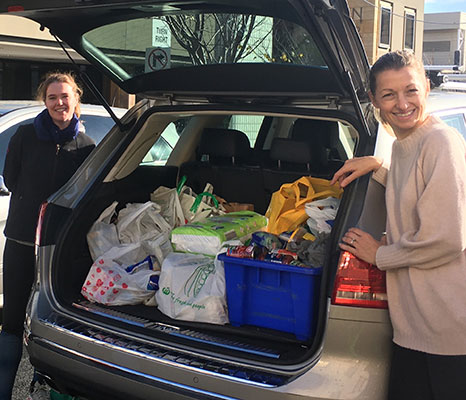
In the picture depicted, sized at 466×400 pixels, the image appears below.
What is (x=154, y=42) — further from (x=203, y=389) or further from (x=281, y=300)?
(x=203, y=389)

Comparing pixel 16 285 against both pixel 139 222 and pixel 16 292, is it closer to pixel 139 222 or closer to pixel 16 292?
pixel 16 292

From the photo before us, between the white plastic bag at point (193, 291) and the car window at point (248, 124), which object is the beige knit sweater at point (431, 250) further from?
the car window at point (248, 124)

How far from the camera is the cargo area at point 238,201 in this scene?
260 centimetres

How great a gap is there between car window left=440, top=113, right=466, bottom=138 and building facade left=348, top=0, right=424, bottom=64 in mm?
13668

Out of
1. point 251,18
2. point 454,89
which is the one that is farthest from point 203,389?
point 454,89

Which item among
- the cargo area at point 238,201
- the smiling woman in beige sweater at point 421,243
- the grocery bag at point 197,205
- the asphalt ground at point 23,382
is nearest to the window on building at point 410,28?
the cargo area at point 238,201

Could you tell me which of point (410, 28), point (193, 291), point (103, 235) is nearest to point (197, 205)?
point (103, 235)

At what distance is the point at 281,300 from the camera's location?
2.69 metres

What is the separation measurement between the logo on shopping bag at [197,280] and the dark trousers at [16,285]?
40.2 inches

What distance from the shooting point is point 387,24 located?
21.1m

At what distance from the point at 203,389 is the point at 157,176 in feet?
6.34

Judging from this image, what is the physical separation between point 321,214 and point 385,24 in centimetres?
1972

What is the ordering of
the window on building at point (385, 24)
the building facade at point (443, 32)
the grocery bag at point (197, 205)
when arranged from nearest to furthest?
the grocery bag at point (197, 205) < the window on building at point (385, 24) < the building facade at point (443, 32)

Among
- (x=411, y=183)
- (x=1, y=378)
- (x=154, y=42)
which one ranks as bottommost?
(x=1, y=378)
